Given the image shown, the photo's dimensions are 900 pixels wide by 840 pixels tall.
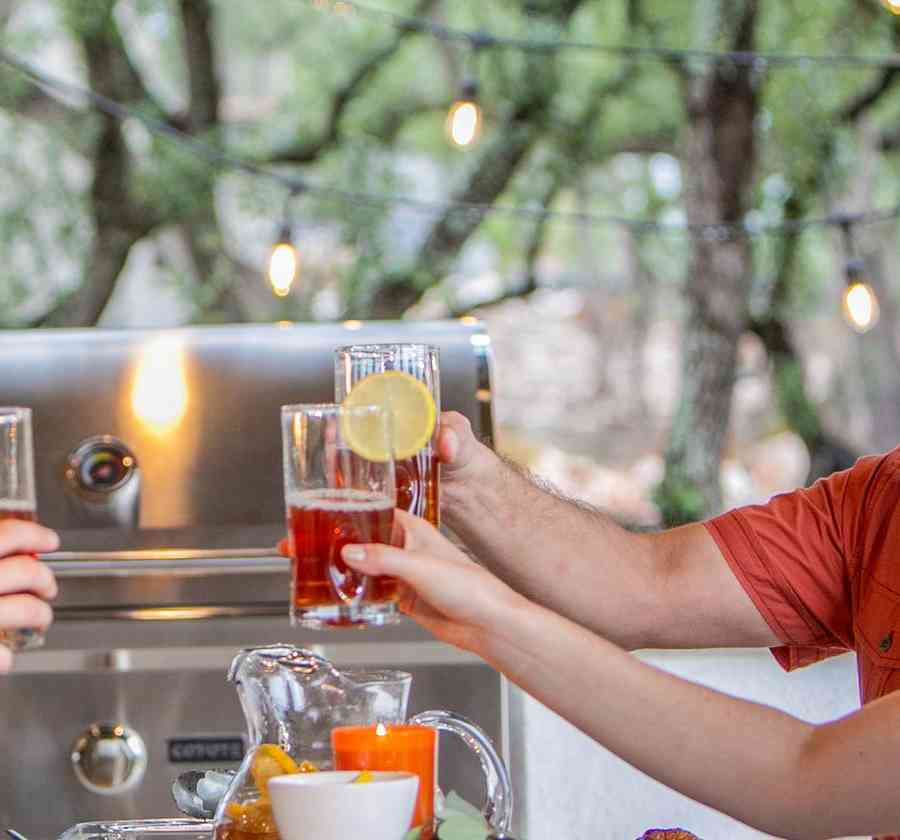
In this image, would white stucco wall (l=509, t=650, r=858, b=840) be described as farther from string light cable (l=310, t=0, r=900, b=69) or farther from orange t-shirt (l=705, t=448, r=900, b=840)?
string light cable (l=310, t=0, r=900, b=69)

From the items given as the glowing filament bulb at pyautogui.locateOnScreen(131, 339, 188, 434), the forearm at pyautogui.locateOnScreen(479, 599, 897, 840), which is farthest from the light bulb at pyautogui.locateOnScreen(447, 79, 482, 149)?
the forearm at pyautogui.locateOnScreen(479, 599, 897, 840)

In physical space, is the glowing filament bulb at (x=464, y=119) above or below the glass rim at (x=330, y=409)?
above

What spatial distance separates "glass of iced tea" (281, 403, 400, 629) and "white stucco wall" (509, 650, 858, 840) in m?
1.19

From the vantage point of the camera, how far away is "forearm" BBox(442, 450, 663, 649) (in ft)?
5.97

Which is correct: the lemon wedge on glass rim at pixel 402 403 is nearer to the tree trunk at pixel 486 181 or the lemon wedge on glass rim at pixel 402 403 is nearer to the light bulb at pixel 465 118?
the light bulb at pixel 465 118

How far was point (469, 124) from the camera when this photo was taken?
3988 millimetres

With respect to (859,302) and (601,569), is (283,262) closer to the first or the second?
(859,302)

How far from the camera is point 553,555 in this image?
1.84 m

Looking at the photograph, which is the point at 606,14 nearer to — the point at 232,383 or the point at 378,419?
the point at 232,383

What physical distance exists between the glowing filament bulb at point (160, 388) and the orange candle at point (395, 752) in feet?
5.50

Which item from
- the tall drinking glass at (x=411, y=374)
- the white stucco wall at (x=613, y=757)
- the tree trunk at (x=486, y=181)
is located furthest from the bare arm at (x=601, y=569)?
the tree trunk at (x=486, y=181)

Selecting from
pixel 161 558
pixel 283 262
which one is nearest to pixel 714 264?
pixel 283 262

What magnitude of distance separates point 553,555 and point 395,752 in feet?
2.30

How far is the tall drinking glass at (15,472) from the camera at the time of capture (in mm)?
1377
